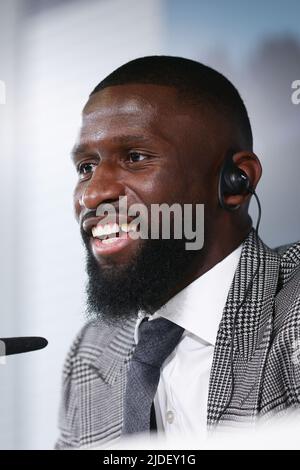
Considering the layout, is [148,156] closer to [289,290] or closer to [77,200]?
[77,200]

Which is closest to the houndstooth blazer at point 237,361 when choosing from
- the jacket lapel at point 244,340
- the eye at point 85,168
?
the jacket lapel at point 244,340

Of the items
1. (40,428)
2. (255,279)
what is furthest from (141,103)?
(40,428)

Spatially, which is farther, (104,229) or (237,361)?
(104,229)

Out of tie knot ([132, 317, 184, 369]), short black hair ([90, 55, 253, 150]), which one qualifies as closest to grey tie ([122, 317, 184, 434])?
tie knot ([132, 317, 184, 369])

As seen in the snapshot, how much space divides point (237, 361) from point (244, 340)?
0.03 meters

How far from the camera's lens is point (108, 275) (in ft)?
3.55

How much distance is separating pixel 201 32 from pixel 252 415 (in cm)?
63

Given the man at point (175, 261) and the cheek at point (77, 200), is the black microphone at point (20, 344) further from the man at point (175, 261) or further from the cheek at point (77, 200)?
the cheek at point (77, 200)

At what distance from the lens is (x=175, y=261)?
108 centimetres

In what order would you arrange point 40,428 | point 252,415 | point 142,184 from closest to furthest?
point 252,415
point 142,184
point 40,428

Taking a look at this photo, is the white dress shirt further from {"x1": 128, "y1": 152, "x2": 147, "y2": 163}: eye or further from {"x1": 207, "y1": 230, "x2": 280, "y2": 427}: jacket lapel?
{"x1": 128, "y1": 152, "x2": 147, "y2": 163}: eye

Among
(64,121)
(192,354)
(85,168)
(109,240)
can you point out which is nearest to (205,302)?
(192,354)

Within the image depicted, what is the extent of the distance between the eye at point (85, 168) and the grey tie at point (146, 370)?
0.89 feet
